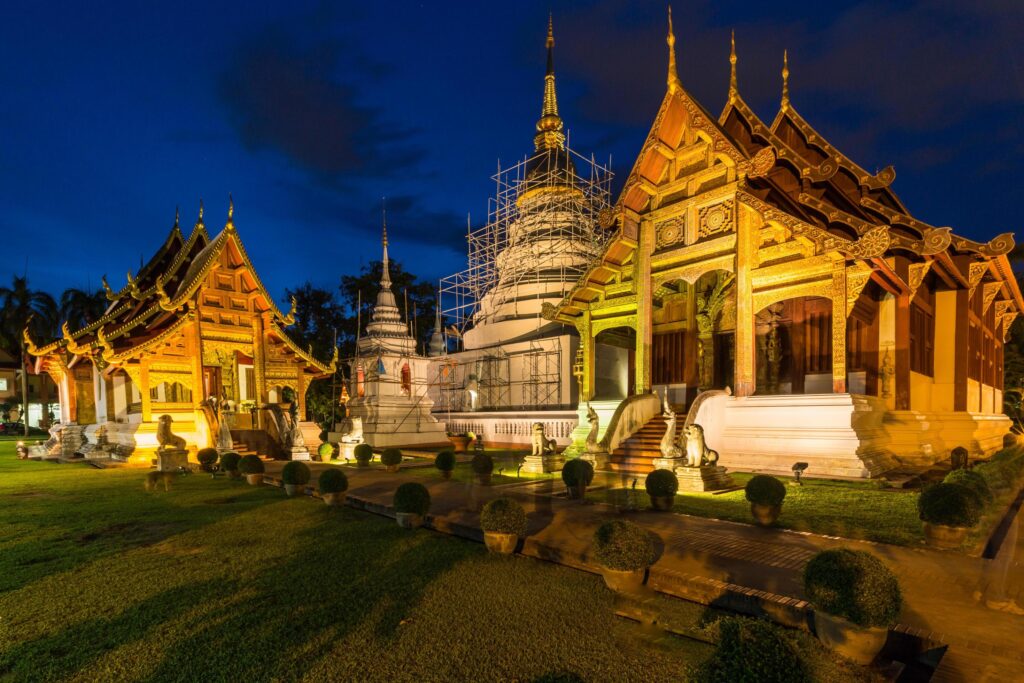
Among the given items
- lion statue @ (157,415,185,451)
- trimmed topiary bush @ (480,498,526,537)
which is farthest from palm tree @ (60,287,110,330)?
trimmed topiary bush @ (480,498,526,537)

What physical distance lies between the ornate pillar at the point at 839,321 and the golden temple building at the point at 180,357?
17715 millimetres

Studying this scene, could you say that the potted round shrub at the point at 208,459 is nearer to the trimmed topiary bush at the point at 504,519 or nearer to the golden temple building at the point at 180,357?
the golden temple building at the point at 180,357

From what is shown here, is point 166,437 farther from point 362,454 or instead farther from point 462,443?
point 462,443

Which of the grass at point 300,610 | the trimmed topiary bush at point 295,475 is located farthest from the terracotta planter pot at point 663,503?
the trimmed topiary bush at point 295,475

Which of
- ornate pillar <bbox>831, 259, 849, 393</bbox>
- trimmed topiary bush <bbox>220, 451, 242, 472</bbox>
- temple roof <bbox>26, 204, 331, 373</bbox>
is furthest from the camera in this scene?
temple roof <bbox>26, 204, 331, 373</bbox>

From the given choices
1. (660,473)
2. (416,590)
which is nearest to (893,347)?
(660,473)

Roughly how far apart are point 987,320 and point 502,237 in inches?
1104

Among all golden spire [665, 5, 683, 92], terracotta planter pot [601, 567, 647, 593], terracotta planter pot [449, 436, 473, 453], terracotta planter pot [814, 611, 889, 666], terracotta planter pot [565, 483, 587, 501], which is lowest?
terracotta planter pot [449, 436, 473, 453]

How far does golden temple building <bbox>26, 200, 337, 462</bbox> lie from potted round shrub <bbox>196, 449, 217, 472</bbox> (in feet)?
8.36

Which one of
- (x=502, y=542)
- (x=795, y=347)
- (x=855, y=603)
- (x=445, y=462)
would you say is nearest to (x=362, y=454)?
(x=445, y=462)

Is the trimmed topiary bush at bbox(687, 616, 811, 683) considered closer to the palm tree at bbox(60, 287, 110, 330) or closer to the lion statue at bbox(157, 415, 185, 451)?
the lion statue at bbox(157, 415, 185, 451)

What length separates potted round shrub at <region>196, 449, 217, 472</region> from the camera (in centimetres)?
1509

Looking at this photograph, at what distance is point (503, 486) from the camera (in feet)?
37.9

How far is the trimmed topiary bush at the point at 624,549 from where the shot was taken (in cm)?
492
